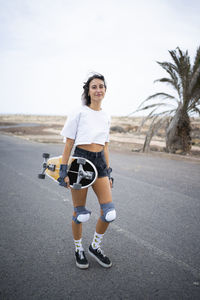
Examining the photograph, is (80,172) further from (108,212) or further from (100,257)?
(100,257)

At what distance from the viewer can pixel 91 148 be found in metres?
2.33

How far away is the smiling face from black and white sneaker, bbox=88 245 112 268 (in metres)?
1.72

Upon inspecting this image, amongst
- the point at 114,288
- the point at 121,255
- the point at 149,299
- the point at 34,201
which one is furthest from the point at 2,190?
the point at 149,299

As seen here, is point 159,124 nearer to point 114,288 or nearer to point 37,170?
point 37,170

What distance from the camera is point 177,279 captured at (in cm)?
225

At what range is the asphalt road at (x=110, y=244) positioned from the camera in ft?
6.82

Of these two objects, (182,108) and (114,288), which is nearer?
(114,288)

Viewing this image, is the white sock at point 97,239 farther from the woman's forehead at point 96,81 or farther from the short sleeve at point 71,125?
the woman's forehead at point 96,81

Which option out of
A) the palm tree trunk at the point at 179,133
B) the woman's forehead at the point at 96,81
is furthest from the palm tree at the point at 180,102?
the woman's forehead at the point at 96,81

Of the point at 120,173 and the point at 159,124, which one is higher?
the point at 159,124

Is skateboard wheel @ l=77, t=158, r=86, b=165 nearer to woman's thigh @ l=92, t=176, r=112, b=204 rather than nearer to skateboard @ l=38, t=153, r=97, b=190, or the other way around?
skateboard @ l=38, t=153, r=97, b=190

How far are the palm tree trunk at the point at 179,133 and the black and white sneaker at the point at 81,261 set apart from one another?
9.08 metres

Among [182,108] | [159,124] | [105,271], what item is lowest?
[105,271]

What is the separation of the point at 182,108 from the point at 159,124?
127cm
